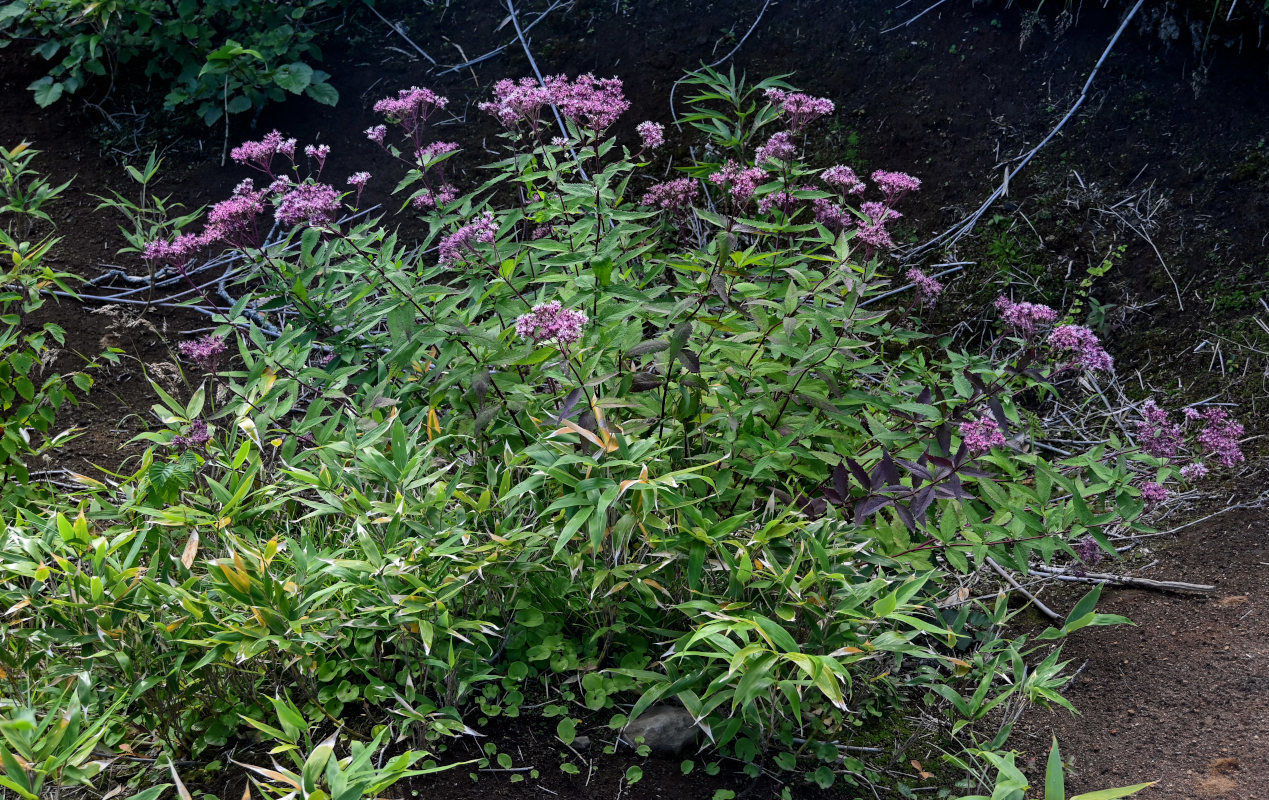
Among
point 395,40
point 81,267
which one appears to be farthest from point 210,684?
point 395,40

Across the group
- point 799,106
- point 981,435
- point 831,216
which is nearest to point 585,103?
point 799,106

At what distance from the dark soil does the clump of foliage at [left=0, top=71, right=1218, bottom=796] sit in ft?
1.08

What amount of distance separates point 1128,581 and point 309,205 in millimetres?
2474

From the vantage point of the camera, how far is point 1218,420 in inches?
90.4

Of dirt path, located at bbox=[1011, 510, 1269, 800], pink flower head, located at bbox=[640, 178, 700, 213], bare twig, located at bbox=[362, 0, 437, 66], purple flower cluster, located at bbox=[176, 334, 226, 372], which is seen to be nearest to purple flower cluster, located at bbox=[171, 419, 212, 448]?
purple flower cluster, located at bbox=[176, 334, 226, 372]

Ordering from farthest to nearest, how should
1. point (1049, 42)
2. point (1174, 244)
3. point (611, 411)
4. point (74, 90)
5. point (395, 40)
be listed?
1. point (395, 40)
2. point (74, 90)
3. point (1049, 42)
4. point (1174, 244)
5. point (611, 411)

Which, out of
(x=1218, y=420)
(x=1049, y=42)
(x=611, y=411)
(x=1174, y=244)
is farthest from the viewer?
(x=1049, y=42)

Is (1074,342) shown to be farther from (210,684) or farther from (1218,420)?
(210,684)

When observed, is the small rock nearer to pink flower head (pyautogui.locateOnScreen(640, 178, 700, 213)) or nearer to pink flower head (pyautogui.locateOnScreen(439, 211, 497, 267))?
pink flower head (pyautogui.locateOnScreen(439, 211, 497, 267))

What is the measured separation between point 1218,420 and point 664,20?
10.4ft

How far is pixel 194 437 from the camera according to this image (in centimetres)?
226

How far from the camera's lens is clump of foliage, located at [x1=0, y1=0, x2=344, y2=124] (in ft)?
13.8

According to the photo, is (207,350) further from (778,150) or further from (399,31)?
(399,31)

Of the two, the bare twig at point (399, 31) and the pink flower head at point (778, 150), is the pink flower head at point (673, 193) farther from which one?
the bare twig at point (399, 31)
